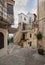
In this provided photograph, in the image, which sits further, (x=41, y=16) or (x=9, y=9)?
(x=41, y=16)

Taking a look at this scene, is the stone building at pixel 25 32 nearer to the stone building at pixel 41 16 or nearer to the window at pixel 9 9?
the stone building at pixel 41 16

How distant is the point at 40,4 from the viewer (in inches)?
596

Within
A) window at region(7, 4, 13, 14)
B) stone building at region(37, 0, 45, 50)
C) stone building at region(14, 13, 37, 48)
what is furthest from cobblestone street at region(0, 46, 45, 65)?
stone building at region(14, 13, 37, 48)

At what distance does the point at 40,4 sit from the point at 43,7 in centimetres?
86

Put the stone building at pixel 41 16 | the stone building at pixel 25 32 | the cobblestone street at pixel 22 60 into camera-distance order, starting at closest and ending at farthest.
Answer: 1. the cobblestone street at pixel 22 60
2. the stone building at pixel 41 16
3. the stone building at pixel 25 32

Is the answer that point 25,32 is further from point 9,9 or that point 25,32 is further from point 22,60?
point 9,9

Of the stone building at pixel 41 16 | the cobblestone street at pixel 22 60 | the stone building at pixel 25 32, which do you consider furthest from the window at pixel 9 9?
the stone building at pixel 25 32

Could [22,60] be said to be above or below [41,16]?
below

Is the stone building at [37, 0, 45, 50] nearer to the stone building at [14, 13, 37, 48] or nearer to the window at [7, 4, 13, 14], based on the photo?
the window at [7, 4, 13, 14]

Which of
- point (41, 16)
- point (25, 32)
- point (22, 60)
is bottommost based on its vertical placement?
point (22, 60)

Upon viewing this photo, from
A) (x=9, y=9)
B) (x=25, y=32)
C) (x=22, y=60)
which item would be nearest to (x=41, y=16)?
(x=9, y=9)

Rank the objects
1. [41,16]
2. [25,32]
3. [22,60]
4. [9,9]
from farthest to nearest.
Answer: [25,32]
[41,16]
[22,60]
[9,9]

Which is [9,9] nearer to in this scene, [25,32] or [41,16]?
[41,16]

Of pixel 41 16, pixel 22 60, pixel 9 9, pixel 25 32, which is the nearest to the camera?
pixel 9 9
